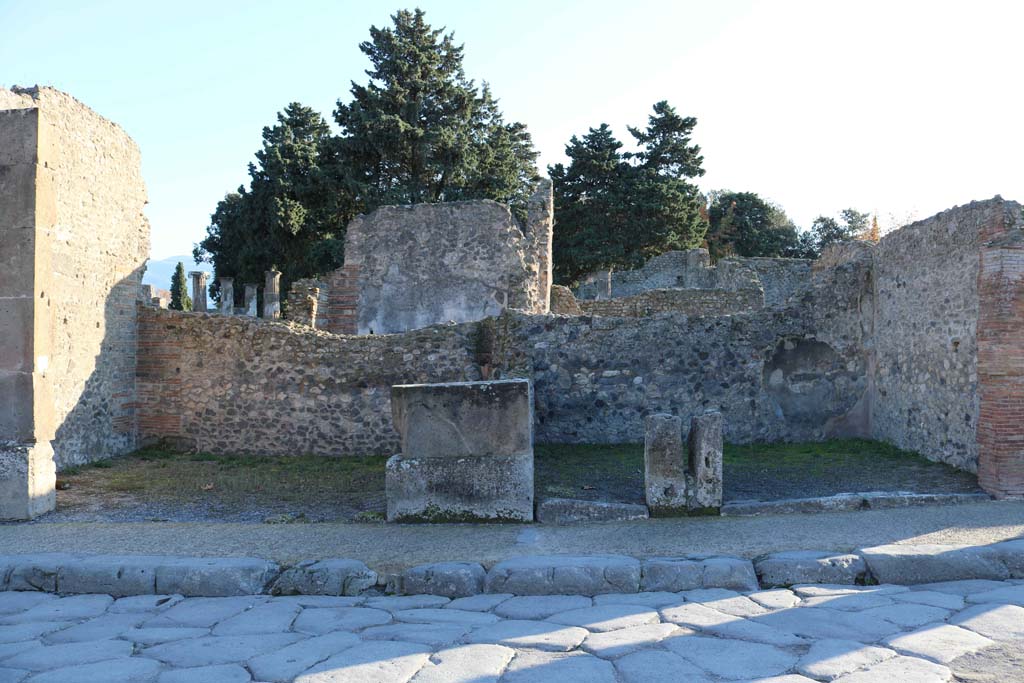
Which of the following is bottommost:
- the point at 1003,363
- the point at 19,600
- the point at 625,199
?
the point at 19,600

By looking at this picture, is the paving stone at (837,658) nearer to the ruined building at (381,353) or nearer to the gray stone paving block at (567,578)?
the gray stone paving block at (567,578)

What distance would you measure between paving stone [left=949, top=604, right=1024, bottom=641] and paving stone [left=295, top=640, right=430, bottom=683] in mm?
2416

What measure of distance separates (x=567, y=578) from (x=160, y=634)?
204cm

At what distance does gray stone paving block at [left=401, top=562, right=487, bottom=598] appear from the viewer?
14.3ft

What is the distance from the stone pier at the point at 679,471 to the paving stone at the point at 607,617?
168 centimetres

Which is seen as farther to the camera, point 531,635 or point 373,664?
point 531,635

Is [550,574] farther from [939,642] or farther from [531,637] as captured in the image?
[939,642]

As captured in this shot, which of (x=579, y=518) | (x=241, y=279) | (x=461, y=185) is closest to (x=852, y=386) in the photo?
(x=579, y=518)

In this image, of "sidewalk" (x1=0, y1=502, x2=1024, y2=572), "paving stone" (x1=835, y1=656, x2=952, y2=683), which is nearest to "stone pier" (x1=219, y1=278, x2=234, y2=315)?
"sidewalk" (x1=0, y1=502, x2=1024, y2=572)

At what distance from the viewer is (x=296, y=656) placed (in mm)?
3424

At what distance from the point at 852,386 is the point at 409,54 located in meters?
21.2

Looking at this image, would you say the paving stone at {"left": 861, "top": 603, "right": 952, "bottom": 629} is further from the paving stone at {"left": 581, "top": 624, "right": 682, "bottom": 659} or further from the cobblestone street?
the paving stone at {"left": 581, "top": 624, "right": 682, "bottom": 659}

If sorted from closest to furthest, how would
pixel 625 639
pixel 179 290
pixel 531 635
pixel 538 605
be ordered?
pixel 625 639 → pixel 531 635 → pixel 538 605 → pixel 179 290

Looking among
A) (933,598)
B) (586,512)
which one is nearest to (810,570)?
(933,598)
